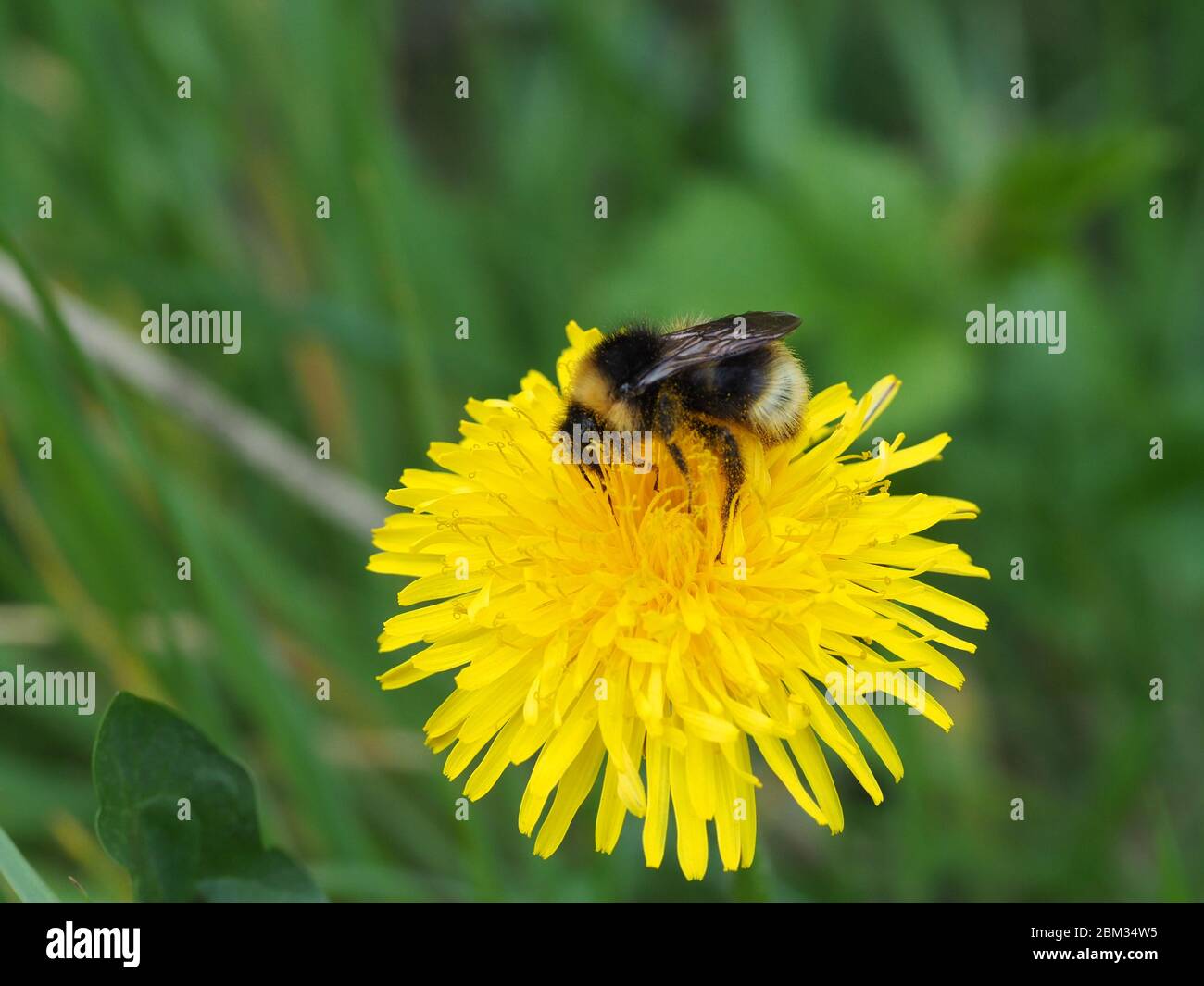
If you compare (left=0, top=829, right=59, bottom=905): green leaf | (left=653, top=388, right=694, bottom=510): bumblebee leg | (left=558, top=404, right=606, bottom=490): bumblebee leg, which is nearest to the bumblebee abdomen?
(left=653, top=388, right=694, bottom=510): bumblebee leg

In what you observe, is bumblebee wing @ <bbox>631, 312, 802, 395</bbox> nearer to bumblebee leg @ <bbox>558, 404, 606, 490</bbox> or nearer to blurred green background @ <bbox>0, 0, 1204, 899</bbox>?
bumblebee leg @ <bbox>558, 404, 606, 490</bbox>

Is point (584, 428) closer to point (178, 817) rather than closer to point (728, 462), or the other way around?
point (728, 462)

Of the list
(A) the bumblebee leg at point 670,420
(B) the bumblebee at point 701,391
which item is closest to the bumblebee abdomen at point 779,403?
(B) the bumblebee at point 701,391

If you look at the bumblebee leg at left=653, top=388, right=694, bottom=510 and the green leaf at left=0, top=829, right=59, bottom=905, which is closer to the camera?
the green leaf at left=0, top=829, right=59, bottom=905

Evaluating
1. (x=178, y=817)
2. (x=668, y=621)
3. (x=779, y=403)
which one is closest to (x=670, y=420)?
(x=779, y=403)

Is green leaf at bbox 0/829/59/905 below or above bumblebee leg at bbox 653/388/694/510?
below
